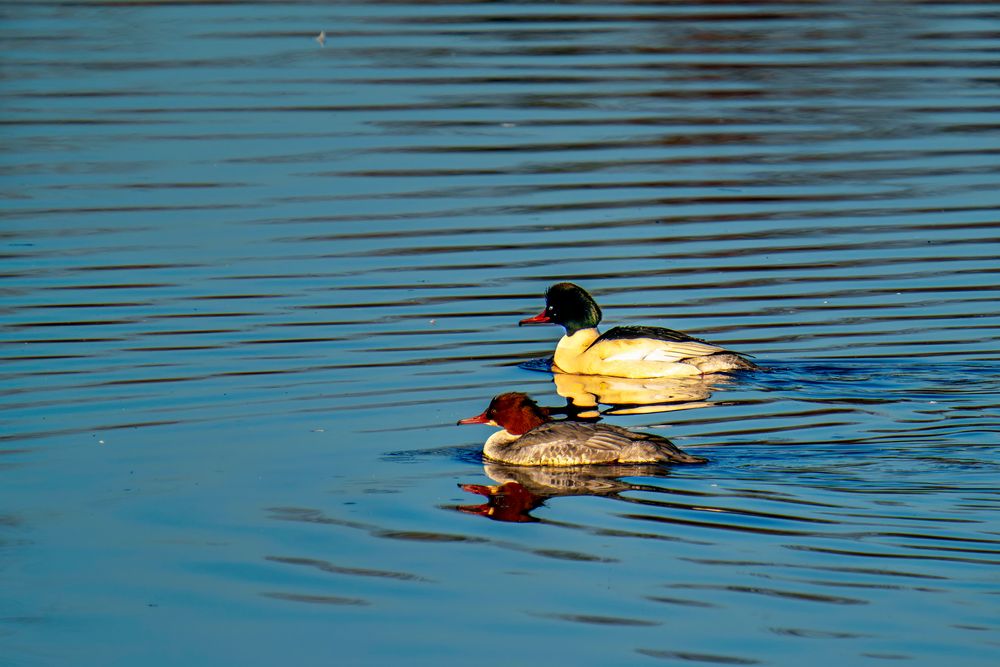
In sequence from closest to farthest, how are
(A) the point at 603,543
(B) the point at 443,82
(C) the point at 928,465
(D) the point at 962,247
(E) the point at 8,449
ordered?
(A) the point at 603,543 → (C) the point at 928,465 → (E) the point at 8,449 → (D) the point at 962,247 → (B) the point at 443,82

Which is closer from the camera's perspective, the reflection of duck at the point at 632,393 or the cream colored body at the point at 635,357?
the reflection of duck at the point at 632,393

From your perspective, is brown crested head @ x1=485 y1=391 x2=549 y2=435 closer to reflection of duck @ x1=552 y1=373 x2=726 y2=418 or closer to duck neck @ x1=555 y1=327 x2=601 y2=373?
reflection of duck @ x1=552 y1=373 x2=726 y2=418

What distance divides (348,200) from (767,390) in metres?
6.34

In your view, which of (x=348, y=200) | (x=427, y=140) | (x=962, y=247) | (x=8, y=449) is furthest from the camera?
(x=427, y=140)

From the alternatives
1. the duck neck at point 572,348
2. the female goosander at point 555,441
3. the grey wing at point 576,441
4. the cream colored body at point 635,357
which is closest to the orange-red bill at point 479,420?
the female goosander at point 555,441

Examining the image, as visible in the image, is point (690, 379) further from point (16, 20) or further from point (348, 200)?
point (16, 20)

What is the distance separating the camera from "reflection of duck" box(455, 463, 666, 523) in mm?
10570

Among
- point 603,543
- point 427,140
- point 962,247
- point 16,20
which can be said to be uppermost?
point 16,20

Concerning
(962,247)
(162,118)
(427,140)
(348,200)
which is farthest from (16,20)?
(962,247)

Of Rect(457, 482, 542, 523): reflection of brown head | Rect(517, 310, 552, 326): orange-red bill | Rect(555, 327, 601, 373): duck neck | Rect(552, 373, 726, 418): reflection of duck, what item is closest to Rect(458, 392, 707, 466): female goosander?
Rect(457, 482, 542, 523): reflection of brown head

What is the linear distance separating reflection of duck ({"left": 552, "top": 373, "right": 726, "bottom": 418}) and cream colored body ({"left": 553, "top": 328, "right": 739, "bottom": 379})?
64 millimetres

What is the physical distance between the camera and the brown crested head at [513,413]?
12.0 meters

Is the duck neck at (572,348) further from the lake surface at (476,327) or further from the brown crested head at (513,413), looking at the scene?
the brown crested head at (513,413)

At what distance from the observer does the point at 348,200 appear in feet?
59.6
